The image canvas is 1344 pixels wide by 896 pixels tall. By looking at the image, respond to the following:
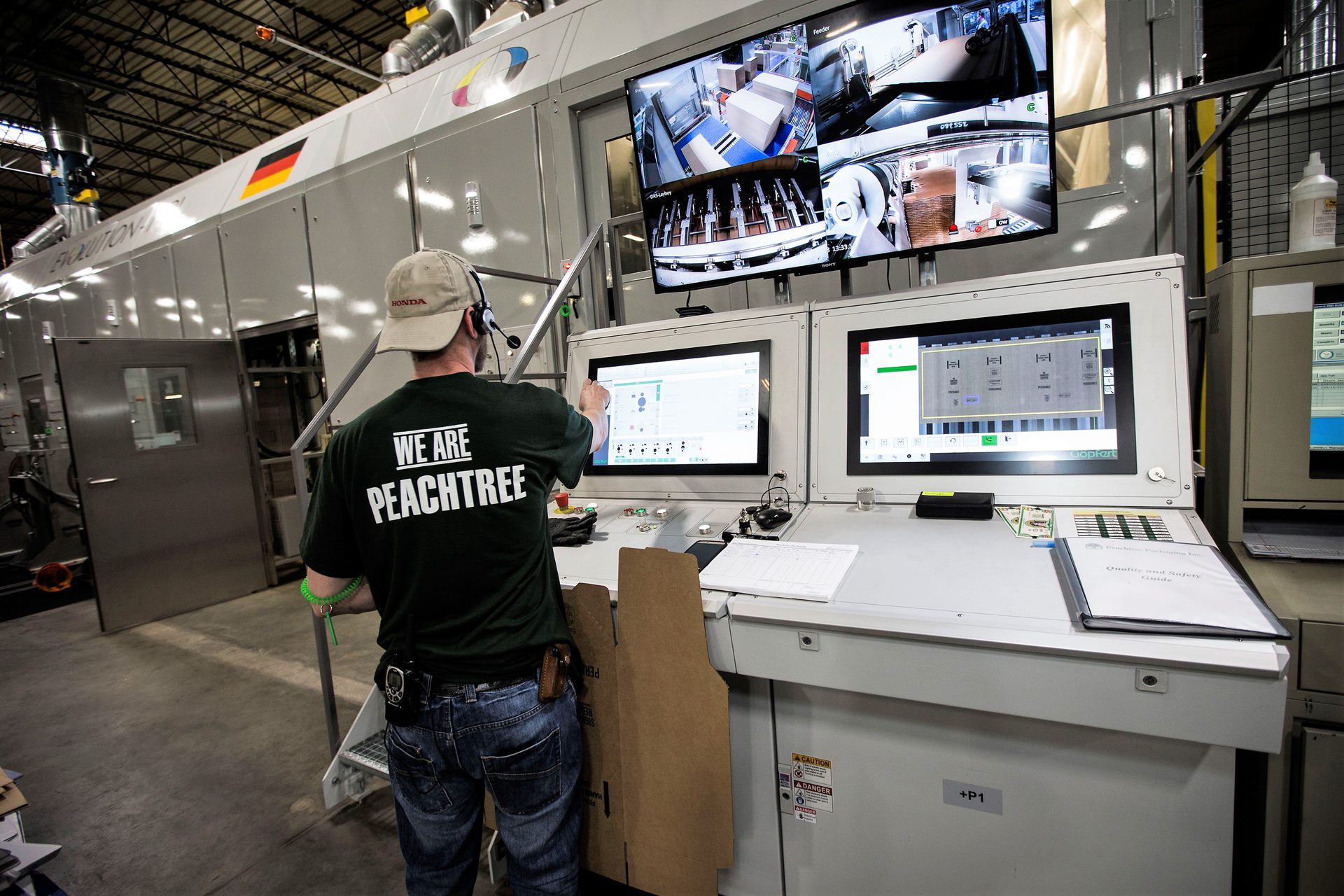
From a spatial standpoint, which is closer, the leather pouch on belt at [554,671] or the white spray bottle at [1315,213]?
the leather pouch on belt at [554,671]

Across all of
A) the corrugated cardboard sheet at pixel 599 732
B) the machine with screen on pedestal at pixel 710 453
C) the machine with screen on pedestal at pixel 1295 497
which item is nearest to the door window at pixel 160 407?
the machine with screen on pedestal at pixel 710 453

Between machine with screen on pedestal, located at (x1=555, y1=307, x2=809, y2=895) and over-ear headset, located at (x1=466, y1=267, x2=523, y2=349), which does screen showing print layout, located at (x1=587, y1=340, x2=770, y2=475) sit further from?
over-ear headset, located at (x1=466, y1=267, x2=523, y2=349)

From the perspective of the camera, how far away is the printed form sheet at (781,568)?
1040 mm

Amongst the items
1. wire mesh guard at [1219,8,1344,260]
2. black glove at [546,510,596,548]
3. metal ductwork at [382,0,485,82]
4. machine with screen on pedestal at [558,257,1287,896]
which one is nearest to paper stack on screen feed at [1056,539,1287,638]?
machine with screen on pedestal at [558,257,1287,896]

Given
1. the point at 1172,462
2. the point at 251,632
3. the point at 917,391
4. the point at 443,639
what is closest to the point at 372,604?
the point at 443,639

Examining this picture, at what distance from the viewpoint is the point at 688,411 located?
5.53 ft

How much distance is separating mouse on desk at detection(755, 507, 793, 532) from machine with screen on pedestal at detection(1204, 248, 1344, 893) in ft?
2.74

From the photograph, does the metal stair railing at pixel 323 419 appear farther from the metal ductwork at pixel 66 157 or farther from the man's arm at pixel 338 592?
the metal ductwork at pixel 66 157

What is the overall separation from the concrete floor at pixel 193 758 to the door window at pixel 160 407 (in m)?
1.24

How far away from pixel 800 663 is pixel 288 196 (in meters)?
3.98

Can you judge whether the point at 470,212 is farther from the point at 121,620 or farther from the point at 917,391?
the point at 121,620

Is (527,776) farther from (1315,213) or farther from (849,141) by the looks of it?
(1315,213)

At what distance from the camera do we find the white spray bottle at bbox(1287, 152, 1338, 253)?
1216mm

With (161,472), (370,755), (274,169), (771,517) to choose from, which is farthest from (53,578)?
(771,517)
